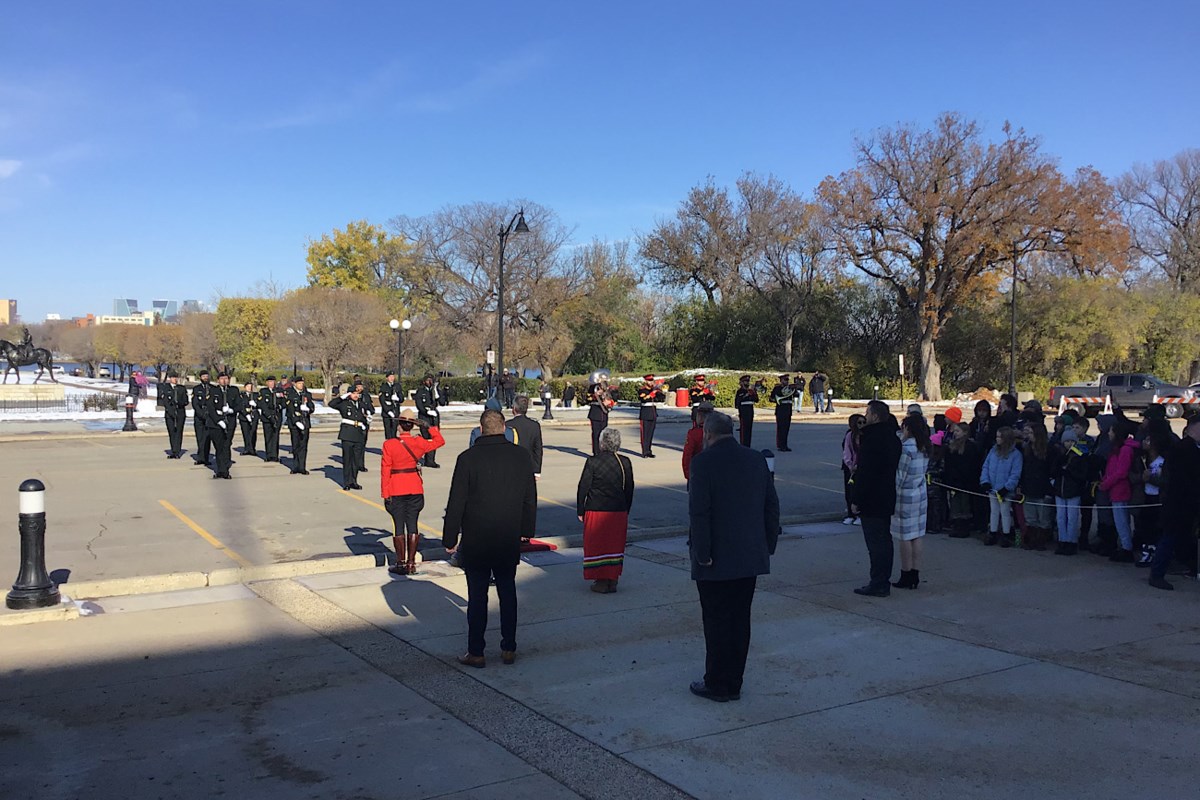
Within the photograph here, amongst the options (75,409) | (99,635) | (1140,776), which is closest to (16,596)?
(99,635)

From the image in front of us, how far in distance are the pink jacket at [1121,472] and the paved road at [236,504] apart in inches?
173

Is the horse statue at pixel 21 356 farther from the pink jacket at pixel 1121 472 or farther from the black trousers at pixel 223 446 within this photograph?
the pink jacket at pixel 1121 472

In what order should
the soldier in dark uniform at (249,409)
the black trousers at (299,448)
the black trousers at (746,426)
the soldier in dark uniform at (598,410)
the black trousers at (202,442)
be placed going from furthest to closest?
1. the black trousers at (746,426)
2. the soldier in dark uniform at (249,409)
3. the soldier in dark uniform at (598,410)
4. the black trousers at (202,442)
5. the black trousers at (299,448)

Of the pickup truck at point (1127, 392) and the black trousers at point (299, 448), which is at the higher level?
the pickup truck at point (1127, 392)

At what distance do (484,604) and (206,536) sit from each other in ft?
20.1

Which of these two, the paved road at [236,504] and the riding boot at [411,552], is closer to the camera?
the riding boot at [411,552]

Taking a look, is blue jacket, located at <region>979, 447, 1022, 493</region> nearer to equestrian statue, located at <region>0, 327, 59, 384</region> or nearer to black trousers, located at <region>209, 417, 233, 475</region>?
black trousers, located at <region>209, 417, 233, 475</region>

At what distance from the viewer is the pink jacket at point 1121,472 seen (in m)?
9.95

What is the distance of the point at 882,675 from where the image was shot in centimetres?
640

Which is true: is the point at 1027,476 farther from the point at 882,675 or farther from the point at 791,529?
the point at 882,675

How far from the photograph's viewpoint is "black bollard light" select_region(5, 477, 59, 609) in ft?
25.0

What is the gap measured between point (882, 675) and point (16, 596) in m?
6.60

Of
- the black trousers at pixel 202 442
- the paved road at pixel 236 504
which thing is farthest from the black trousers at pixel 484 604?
the black trousers at pixel 202 442

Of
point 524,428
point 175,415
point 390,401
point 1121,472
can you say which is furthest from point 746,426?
point 175,415
